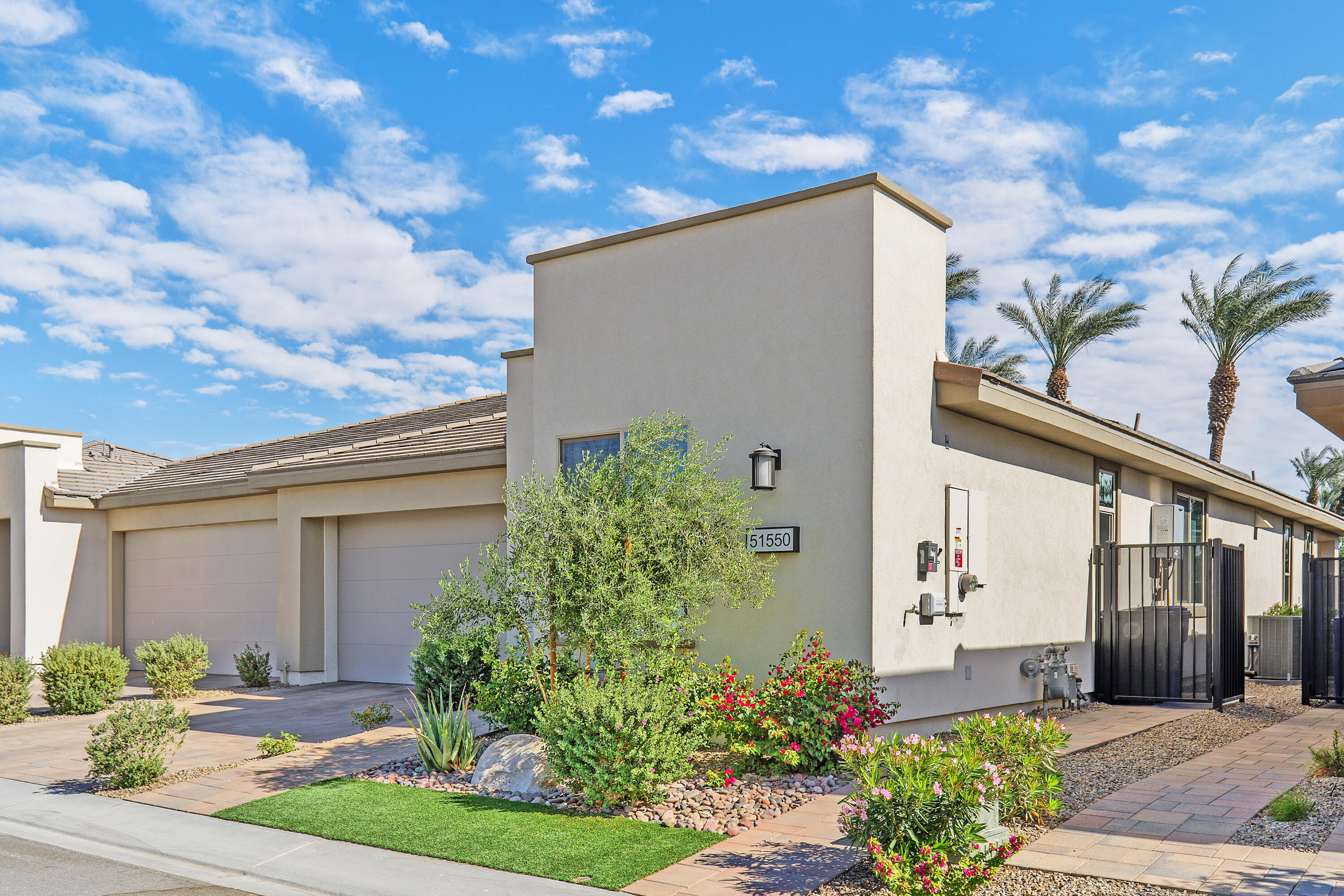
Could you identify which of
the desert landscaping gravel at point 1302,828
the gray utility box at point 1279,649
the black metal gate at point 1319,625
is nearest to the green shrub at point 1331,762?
the desert landscaping gravel at point 1302,828

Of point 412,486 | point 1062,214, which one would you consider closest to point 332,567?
point 412,486

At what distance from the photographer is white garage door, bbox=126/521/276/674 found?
15398 mm

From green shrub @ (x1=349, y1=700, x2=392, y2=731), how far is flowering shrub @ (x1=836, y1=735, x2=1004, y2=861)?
20.5ft

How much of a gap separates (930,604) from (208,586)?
40.5 feet

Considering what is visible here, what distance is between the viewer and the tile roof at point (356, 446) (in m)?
13.3

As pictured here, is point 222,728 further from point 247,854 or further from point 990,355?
point 990,355

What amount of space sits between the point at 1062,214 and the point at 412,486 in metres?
12.2

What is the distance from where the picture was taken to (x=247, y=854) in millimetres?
6418

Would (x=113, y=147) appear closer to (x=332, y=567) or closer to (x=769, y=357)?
(x=332, y=567)

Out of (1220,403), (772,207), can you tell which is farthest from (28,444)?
(1220,403)

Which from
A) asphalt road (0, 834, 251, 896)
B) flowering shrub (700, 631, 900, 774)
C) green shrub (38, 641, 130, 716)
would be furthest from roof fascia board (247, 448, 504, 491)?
asphalt road (0, 834, 251, 896)

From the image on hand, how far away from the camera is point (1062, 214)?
57.2 ft

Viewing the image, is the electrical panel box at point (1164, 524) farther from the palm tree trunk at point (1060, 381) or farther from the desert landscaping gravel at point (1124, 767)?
the palm tree trunk at point (1060, 381)

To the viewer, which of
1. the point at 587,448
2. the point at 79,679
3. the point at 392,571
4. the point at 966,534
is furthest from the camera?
the point at 392,571
